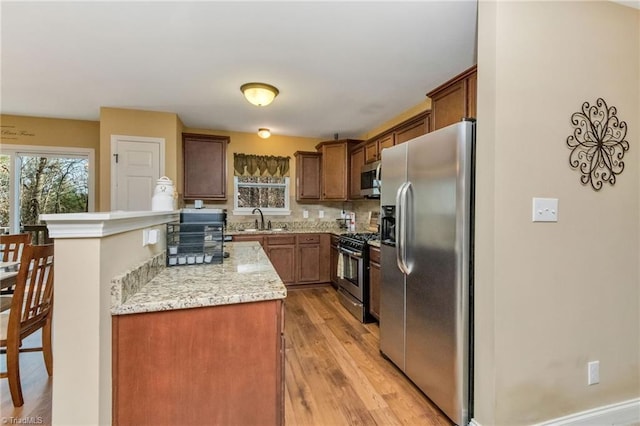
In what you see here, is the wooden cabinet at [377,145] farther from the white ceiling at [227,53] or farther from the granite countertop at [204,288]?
the granite countertop at [204,288]

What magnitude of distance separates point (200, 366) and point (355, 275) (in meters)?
2.37

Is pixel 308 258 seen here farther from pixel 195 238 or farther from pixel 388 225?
pixel 195 238

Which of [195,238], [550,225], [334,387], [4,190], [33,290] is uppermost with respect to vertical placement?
[4,190]

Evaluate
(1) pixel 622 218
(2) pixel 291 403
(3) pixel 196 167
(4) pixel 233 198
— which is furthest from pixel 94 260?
(4) pixel 233 198

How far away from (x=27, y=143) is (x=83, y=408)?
14.9ft

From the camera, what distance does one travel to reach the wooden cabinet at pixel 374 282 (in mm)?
2990

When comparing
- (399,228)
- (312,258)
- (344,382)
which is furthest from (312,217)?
(344,382)

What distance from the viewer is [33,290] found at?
1.90m

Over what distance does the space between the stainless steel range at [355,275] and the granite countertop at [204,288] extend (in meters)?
1.64

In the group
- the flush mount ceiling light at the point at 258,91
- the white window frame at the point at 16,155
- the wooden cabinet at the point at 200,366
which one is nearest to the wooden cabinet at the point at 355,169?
the flush mount ceiling light at the point at 258,91

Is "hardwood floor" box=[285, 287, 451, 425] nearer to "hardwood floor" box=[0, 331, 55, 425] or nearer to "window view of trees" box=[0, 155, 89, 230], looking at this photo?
"hardwood floor" box=[0, 331, 55, 425]

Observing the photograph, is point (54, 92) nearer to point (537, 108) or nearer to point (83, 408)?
point (83, 408)

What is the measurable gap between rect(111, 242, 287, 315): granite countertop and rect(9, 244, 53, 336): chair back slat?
0.83 m

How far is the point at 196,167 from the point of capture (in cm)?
432
